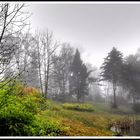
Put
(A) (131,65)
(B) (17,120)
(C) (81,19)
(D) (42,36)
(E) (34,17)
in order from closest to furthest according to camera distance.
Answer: (B) (17,120) → (E) (34,17) → (C) (81,19) → (A) (131,65) → (D) (42,36)

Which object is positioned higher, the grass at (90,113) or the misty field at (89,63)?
the misty field at (89,63)

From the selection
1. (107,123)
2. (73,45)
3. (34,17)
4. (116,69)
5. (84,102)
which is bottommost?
(107,123)

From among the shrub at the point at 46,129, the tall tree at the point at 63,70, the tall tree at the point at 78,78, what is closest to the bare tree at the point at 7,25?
the shrub at the point at 46,129

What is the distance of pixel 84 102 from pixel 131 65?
2614mm

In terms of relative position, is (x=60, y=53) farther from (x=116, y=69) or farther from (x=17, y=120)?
(x=17, y=120)

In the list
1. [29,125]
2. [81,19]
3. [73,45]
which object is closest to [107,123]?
[73,45]

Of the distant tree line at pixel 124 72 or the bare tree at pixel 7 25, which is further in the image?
the distant tree line at pixel 124 72

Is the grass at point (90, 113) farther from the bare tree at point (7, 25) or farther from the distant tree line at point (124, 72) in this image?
the bare tree at point (7, 25)

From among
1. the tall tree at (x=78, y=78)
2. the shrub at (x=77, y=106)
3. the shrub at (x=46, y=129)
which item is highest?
the tall tree at (x=78, y=78)

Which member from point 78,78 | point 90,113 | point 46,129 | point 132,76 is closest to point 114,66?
point 132,76

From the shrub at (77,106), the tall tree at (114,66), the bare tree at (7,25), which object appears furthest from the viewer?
the tall tree at (114,66)

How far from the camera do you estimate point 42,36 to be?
13750mm

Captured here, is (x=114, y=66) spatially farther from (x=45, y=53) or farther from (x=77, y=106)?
(x=45, y=53)

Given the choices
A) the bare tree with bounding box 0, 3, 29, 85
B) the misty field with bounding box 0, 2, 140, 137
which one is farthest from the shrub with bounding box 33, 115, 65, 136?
the misty field with bounding box 0, 2, 140, 137
